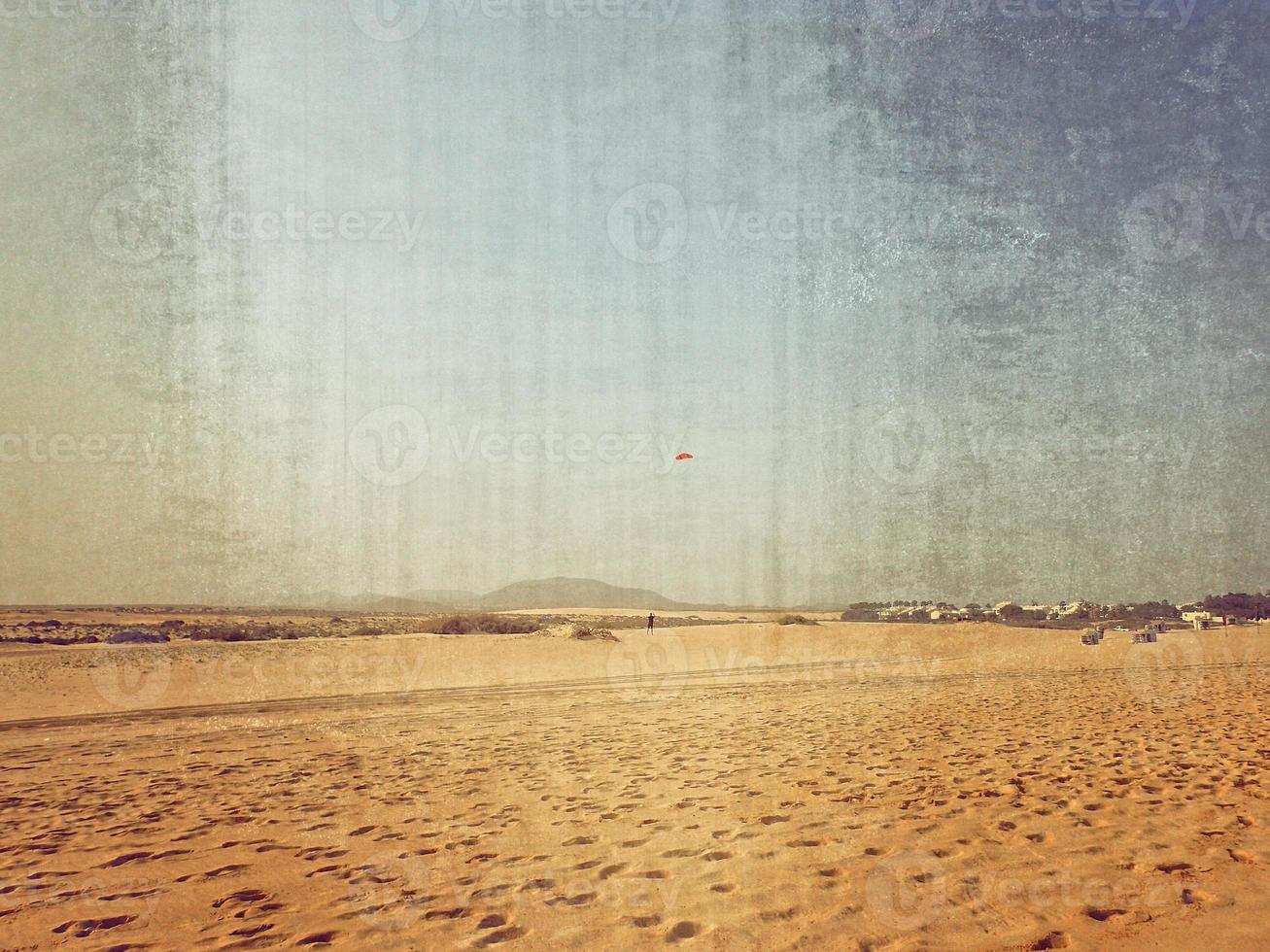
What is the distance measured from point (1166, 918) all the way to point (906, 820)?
1.75m

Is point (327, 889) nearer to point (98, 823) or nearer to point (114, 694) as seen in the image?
point (98, 823)

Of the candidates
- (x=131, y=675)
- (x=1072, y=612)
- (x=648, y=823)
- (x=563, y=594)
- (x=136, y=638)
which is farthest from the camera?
(x=563, y=594)

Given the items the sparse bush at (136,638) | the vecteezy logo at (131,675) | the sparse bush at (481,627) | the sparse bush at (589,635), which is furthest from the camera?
the sparse bush at (481,627)

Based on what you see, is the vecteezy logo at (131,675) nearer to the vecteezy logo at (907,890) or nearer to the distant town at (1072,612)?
the vecteezy logo at (907,890)

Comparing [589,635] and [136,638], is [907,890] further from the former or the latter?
[136,638]

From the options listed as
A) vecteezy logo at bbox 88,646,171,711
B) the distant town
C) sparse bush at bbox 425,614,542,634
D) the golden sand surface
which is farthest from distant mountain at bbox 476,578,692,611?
the golden sand surface

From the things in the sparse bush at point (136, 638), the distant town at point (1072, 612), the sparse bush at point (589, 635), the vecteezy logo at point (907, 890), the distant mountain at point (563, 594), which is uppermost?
the vecteezy logo at point (907, 890)

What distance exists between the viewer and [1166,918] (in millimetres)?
3781

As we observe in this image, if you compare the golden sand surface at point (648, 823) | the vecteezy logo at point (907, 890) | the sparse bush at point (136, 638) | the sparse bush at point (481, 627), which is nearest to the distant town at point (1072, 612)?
the sparse bush at point (481, 627)

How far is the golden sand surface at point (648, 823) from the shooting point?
3.96 m

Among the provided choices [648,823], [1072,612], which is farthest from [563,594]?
[648,823]

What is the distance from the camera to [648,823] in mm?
5566

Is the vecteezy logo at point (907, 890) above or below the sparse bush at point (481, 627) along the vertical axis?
above

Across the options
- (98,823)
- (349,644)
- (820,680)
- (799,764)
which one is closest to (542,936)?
(799,764)
